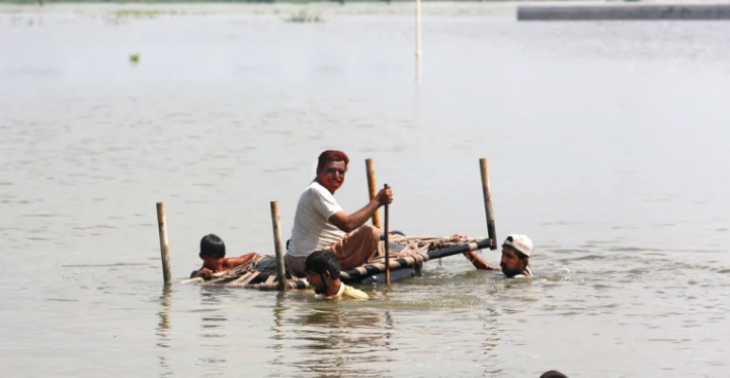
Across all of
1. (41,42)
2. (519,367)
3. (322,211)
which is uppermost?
(41,42)

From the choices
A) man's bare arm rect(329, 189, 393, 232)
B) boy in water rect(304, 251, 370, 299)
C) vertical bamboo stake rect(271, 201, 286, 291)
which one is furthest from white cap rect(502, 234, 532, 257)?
vertical bamboo stake rect(271, 201, 286, 291)

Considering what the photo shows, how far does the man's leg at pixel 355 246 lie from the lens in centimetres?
1325

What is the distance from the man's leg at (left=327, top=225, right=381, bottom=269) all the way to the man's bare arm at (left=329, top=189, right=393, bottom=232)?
1.02ft

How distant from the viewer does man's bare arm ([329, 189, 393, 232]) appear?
12.7 meters

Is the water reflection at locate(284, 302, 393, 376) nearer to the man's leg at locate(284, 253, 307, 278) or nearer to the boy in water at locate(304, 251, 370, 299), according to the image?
the boy in water at locate(304, 251, 370, 299)

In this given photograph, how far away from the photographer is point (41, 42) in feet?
213

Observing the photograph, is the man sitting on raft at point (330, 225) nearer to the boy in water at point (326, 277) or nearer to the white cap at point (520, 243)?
the boy in water at point (326, 277)

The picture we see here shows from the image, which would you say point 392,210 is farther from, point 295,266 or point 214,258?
point 295,266

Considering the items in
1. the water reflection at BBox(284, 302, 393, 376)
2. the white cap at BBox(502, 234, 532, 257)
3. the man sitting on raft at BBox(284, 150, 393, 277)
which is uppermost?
the man sitting on raft at BBox(284, 150, 393, 277)

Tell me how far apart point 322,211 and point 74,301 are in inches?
101

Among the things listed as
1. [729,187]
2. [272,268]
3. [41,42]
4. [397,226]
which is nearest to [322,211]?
[272,268]

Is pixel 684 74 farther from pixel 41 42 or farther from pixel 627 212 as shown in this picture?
pixel 41 42

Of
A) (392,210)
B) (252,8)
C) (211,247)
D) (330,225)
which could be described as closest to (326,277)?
(330,225)

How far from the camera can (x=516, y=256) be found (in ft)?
45.7
